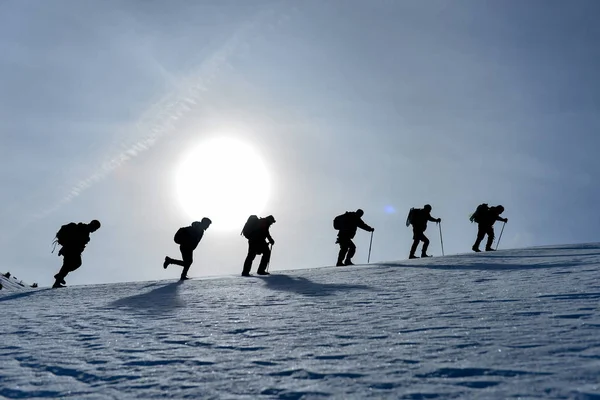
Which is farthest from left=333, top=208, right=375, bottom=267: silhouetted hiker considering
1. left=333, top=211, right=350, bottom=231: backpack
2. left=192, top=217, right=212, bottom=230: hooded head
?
left=192, top=217, right=212, bottom=230: hooded head

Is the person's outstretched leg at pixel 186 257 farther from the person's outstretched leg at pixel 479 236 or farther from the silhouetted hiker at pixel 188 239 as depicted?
the person's outstretched leg at pixel 479 236

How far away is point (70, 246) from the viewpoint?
15453 millimetres

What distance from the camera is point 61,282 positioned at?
15.4 metres

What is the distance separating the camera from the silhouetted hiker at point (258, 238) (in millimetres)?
15539

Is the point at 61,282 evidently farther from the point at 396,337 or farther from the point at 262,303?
the point at 396,337

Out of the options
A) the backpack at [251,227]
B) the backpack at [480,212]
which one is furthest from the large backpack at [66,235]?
the backpack at [480,212]

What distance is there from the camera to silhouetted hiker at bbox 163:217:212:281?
51.2 ft

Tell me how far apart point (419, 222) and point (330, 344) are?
14.3m

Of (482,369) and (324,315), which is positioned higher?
(324,315)

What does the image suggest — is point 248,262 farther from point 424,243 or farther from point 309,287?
point 424,243

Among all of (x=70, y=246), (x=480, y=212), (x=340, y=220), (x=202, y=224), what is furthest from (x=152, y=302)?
(x=480, y=212)

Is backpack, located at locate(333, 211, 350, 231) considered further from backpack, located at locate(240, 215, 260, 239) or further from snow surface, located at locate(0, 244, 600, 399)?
snow surface, located at locate(0, 244, 600, 399)

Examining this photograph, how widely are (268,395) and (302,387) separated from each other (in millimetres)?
262

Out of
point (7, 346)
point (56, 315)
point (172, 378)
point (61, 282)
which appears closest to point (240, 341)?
point (172, 378)
